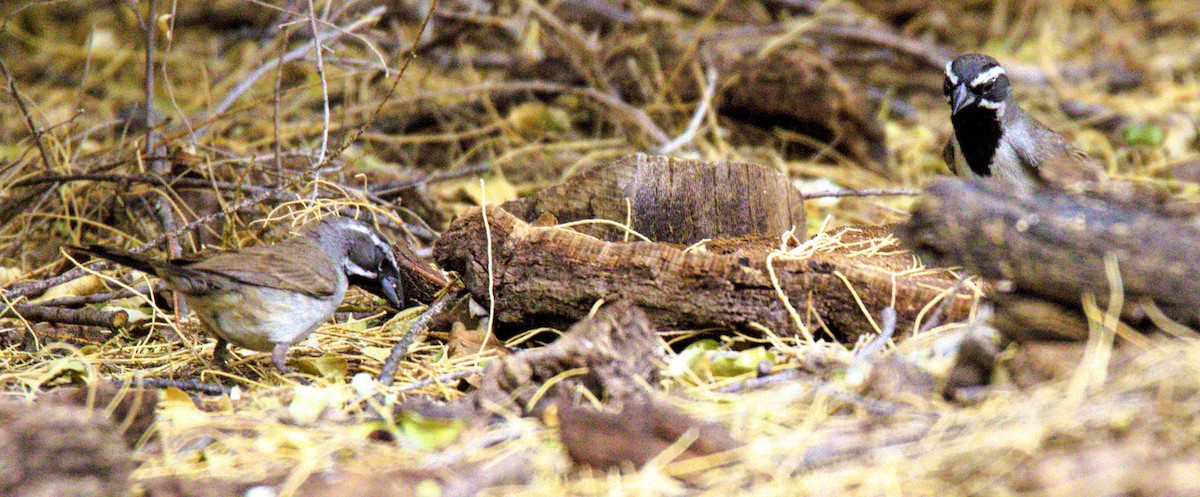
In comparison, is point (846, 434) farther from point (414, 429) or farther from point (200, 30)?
point (200, 30)

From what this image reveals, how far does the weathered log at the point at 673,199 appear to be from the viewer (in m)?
5.21

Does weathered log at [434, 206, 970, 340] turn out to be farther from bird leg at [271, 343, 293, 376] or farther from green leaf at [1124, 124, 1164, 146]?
green leaf at [1124, 124, 1164, 146]

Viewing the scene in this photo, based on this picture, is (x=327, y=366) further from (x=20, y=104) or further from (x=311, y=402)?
(x=20, y=104)

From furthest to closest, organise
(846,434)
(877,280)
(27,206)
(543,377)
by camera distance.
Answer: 1. (27,206)
2. (877,280)
3. (543,377)
4. (846,434)

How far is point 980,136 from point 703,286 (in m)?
2.58

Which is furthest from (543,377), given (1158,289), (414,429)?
(1158,289)

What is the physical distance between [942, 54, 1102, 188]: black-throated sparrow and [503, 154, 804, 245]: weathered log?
1545 mm

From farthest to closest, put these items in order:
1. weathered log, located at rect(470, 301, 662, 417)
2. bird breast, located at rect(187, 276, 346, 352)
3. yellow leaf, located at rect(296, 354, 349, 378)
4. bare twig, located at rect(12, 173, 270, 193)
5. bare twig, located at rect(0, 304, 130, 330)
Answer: bare twig, located at rect(12, 173, 270, 193) → bare twig, located at rect(0, 304, 130, 330) → yellow leaf, located at rect(296, 354, 349, 378) → bird breast, located at rect(187, 276, 346, 352) → weathered log, located at rect(470, 301, 662, 417)

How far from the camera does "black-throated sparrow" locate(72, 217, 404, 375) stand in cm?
451

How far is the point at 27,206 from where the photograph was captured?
6.37m

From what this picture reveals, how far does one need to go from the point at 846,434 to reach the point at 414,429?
1.42 meters

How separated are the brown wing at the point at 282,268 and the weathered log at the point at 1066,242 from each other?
268cm

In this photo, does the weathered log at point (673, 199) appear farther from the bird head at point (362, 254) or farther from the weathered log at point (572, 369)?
the weathered log at point (572, 369)

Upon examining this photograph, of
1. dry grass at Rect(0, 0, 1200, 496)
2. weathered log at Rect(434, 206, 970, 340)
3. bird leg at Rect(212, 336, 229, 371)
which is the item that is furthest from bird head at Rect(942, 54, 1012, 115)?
bird leg at Rect(212, 336, 229, 371)
